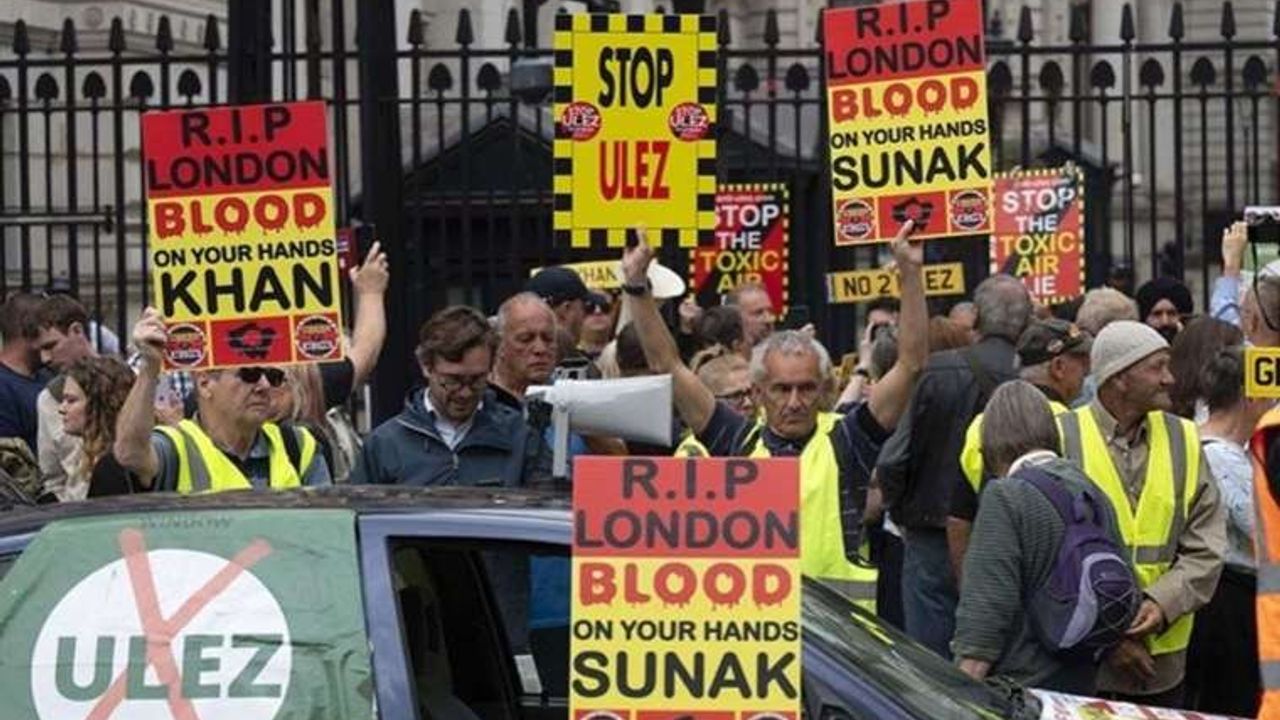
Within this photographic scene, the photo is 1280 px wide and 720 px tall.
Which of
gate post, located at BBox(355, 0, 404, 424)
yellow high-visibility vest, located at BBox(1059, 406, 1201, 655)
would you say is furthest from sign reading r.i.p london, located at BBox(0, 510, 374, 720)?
gate post, located at BBox(355, 0, 404, 424)

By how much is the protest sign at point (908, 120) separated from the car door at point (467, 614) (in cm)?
431

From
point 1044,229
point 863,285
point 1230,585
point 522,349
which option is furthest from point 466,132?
point 1230,585

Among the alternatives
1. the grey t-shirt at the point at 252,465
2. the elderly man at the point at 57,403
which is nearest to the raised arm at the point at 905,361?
the grey t-shirt at the point at 252,465

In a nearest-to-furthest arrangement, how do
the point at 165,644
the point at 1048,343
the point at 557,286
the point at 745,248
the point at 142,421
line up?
the point at 165,644 → the point at 142,421 → the point at 1048,343 → the point at 557,286 → the point at 745,248

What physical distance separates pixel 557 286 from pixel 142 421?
323 cm

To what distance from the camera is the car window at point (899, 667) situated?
583 centimetres

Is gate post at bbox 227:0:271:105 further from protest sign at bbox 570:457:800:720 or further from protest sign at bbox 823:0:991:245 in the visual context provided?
protest sign at bbox 570:457:800:720

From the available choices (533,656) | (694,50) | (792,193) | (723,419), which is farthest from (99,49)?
(533,656)

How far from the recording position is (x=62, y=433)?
1003 centimetres

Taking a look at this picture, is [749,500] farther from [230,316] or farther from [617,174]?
[617,174]

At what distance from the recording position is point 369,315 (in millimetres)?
10094

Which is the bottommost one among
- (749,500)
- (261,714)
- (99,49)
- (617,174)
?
(261,714)

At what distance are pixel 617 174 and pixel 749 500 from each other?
5030 millimetres

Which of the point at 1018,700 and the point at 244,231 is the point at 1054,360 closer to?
the point at 244,231
